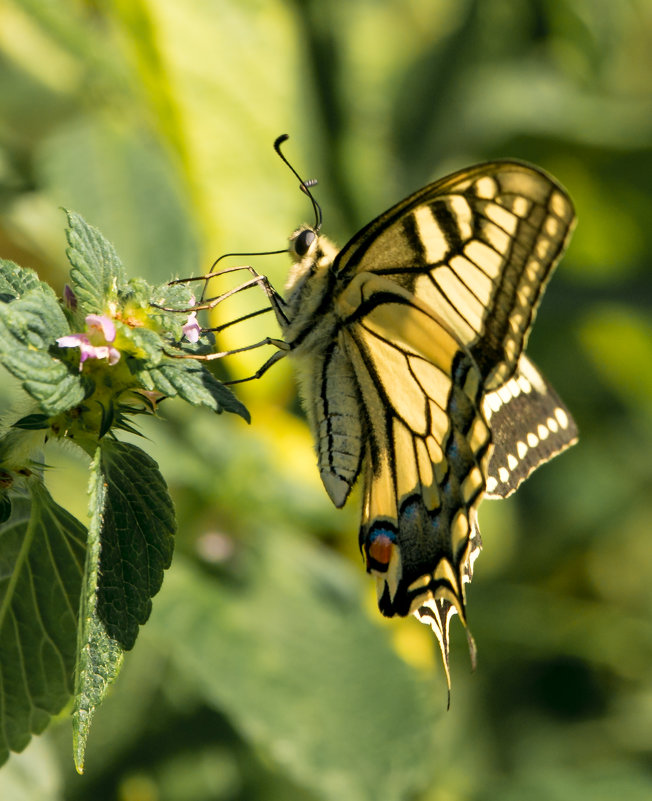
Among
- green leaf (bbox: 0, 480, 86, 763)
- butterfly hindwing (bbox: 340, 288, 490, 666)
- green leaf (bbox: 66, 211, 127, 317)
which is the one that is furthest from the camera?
butterfly hindwing (bbox: 340, 288, 490, 666)

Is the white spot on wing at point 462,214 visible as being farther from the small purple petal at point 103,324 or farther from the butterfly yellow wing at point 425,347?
the small purple petal at point 103,324

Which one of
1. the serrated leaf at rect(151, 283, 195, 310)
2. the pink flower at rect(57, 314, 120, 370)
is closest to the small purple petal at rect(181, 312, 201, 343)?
the serrated leaf at rect(151, 283, 195, 310)

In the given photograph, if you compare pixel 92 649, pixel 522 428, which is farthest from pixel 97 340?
pixel 522 428

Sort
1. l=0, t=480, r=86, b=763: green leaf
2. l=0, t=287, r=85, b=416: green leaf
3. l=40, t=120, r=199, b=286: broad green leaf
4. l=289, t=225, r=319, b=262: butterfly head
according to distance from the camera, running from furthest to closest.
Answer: l=40, t=120, r=199, b=286: broad green leaf, l=289, t=225, r=319, b=262: butterfly head, l=0, t=480, r=86, b=763: green leaf, l=0, t=287, r=85, b=416: green leaf

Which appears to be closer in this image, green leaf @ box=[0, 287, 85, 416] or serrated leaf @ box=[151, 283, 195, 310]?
green leaf @ box=[0, 287, 85, 416]

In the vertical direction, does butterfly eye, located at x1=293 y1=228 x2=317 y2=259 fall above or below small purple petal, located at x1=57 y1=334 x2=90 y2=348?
above

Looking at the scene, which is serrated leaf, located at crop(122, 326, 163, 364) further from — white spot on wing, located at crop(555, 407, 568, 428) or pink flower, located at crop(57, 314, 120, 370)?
white spot on wing, located at crop(555, 407, 568, 428)

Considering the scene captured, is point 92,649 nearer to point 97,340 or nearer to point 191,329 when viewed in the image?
point 97,340
